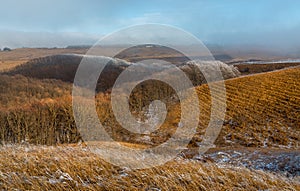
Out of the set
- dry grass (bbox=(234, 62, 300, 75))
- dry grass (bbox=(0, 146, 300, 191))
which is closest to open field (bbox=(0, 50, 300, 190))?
dry grass (bbox=(0, 146, 300, 191))

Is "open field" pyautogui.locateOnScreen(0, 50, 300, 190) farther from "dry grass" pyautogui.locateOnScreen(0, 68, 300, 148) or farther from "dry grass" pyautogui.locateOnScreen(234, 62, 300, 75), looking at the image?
"dry grass" pyautogui.locateOnScreen(234, 62, 300, 75)

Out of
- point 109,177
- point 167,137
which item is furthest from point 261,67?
point 109,177

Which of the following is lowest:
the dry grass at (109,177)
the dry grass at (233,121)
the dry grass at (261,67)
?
the dry grass at (233,121)

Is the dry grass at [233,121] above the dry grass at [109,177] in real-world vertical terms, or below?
below

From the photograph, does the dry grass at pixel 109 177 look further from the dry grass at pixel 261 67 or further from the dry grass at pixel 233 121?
the dry grass at pixel 261 67

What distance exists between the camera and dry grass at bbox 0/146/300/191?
472cm

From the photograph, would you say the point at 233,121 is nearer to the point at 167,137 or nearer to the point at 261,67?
the point at 167,137

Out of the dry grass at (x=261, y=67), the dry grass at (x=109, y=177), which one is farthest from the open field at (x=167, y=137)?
the dry grass at (x=261, y=67)

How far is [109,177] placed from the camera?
5.26 m

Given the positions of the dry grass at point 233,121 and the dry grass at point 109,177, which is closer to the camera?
the dry grass at point 109,177

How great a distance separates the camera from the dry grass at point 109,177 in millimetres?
4723

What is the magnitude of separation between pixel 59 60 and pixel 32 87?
46.2 meters

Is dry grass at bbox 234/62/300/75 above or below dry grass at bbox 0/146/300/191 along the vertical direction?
above

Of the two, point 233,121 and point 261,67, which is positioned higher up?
point 261,67
